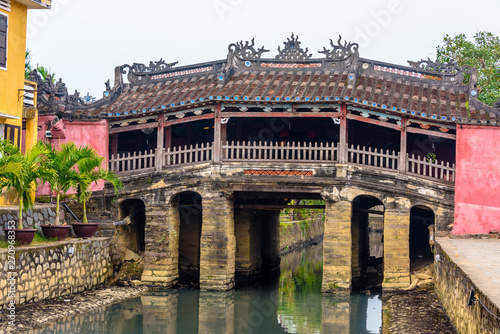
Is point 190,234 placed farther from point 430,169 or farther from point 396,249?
point 430,169

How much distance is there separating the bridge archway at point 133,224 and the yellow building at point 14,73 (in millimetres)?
3426

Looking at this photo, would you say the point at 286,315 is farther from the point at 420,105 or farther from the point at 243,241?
the point at 420,105

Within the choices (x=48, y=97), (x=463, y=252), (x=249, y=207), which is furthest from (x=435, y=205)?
(x=48, y=97)

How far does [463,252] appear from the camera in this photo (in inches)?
562

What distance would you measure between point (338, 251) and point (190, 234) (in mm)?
5619

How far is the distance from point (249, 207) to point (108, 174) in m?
4.47

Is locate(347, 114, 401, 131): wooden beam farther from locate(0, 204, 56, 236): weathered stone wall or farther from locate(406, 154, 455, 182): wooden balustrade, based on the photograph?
locate(0, 204, 56, 236): weathered stone wall

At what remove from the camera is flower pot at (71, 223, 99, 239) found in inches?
707

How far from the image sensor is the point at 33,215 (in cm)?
1709

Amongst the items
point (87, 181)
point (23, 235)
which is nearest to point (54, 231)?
point (23, 235)

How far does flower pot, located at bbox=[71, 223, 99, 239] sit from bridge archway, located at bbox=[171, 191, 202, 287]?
137 inches

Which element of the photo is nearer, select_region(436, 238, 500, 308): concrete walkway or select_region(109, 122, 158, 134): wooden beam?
select_region(436, 238, 500, 308): concrete walkway

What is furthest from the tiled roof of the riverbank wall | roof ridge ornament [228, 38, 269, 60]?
the riverbank wall

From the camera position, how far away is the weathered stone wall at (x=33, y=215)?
15.8m
